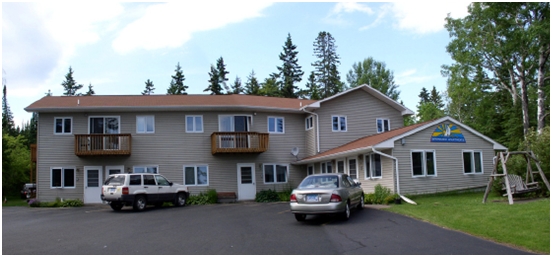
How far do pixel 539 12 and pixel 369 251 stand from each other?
27414 mm

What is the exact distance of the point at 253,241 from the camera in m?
10.2

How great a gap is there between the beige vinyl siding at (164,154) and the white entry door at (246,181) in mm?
247

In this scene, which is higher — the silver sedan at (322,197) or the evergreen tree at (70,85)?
the evergreen tree at (70,85)

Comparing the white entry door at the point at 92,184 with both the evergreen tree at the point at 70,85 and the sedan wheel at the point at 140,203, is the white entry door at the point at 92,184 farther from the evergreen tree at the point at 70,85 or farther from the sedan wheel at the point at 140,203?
the evergreen tree at the point at 70,85

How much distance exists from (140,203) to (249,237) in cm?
1035

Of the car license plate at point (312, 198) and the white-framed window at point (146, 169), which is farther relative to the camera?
the white-framed window at point (146, 169)

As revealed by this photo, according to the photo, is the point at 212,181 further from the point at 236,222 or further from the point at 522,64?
the point at 522,64

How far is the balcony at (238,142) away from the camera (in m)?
25.3

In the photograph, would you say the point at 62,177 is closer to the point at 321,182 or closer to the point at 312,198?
the point at 321,182

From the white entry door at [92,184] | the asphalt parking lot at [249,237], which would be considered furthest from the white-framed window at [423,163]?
the white entry door at [92,184]

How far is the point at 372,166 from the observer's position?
70.9 feet

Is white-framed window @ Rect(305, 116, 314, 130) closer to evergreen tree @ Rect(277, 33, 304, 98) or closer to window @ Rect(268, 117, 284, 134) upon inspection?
window @ Rect(268, 117, 284, 134)

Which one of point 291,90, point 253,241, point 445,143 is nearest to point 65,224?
point 253,241

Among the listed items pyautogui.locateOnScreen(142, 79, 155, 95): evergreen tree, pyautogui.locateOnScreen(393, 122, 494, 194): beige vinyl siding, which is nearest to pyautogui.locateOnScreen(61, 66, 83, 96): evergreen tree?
pyautogui.locateOnScreen(142, 79, 155, 95): evergreen tree
